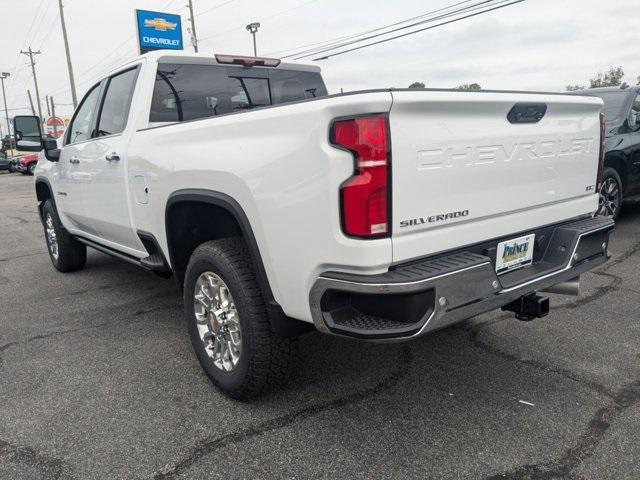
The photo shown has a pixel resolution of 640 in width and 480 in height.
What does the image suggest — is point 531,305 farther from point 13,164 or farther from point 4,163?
point 4,163

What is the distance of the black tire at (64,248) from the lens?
18.3 feet

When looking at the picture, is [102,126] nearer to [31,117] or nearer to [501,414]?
[31,117]

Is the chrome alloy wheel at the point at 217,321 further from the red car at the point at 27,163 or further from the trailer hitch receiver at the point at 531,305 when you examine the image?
the red car at the point at 27,163

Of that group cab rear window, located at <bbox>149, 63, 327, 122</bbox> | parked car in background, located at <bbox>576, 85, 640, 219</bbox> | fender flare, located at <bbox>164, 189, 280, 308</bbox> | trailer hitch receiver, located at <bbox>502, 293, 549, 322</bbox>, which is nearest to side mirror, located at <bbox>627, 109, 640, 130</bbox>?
parked car in background, located at <bbox>576, 85, 640, 219</bbox>

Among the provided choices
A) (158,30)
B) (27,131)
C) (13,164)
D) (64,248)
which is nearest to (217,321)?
(64,248)

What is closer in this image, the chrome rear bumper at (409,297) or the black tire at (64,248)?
the chrome rear bumper at (409,297)

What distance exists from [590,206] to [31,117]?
610cm

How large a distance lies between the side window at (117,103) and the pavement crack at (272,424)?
92.5 inches

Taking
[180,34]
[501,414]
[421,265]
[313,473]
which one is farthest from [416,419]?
[180,34]

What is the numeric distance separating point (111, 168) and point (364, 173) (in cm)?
250

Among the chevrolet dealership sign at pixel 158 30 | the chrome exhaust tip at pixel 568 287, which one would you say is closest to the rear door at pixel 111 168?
the chrome exhaust tip at pixel 568 287

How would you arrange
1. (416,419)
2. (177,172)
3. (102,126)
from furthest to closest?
(102,126) < (177,172) < (416,419)

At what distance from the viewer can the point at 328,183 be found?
205cm

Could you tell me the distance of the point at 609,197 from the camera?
6.48 metres
